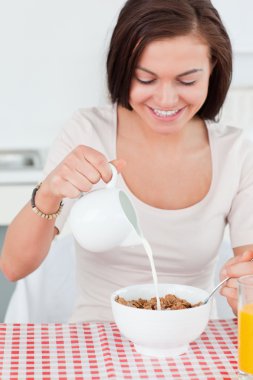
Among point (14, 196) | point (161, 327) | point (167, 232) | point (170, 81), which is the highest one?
point (170, 81)

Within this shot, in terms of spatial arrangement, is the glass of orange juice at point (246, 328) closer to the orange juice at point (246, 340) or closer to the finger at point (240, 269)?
the orange juice at point (246, 340)

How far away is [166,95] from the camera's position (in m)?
1.62

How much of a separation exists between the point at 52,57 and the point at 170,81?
164 centimetres

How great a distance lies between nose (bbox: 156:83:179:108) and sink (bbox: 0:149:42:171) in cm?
146

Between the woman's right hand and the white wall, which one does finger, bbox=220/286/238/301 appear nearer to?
the woman's right hand

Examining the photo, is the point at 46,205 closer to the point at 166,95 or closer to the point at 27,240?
the point at 27,240

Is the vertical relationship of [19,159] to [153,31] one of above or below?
below

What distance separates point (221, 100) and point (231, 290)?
0.57 metres

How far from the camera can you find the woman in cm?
163

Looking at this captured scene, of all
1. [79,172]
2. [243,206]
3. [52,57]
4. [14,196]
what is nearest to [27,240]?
[79,172]

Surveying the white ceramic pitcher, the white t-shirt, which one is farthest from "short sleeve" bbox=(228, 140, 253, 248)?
the white ceramic pitcher

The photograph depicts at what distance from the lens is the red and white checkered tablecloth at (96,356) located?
1.25 meters

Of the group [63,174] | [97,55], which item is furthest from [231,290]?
[97,55]

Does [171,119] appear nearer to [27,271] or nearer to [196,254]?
[196,254]
